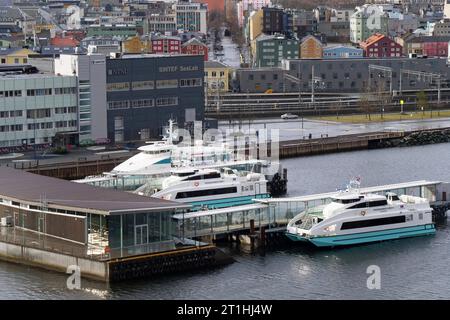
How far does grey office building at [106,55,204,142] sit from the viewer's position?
1044 inches

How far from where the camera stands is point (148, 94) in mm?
26891

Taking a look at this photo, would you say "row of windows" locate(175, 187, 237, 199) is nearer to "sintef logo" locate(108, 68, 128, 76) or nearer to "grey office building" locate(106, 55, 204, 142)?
"grey office building" locate(106, 55, 204, 142)

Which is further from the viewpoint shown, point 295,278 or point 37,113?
point 37,113

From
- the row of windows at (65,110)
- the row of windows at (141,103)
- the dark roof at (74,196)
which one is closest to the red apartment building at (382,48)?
the row of windows at (141,103)

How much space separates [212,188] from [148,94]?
7465mm

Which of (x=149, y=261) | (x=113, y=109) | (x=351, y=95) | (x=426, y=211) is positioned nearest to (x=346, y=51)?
(x=351, y=95)

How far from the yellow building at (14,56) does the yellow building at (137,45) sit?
25.7 feet

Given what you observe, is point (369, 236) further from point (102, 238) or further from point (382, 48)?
point (382, 48)

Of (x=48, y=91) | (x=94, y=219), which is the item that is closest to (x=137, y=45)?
(x=48, y=91)

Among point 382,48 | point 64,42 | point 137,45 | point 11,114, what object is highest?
point 64,42

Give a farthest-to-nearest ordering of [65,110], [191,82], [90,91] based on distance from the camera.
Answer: [191,82] < [90,91] < [65,110]

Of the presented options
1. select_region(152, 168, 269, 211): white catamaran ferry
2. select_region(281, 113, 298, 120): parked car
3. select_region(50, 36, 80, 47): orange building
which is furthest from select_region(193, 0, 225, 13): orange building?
select_region(152, 168, 269, 211): white catamaran ferry

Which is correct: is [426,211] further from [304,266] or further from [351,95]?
[351,95]

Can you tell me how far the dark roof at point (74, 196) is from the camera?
52.2 feet
